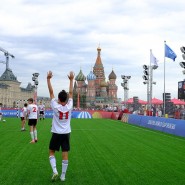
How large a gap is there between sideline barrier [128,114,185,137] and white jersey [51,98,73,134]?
13807mm

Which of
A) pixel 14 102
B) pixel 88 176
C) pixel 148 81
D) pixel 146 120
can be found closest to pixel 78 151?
pixel 88 176

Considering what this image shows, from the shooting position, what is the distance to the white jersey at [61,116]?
317 inches

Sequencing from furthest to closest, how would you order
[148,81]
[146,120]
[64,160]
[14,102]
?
[14,102] → [148,81] → [146,120] → [64,160]

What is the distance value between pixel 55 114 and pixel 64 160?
99 centimetres

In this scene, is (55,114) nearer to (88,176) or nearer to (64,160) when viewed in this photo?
(64,160)

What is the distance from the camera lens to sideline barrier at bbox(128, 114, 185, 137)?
21.5 metres

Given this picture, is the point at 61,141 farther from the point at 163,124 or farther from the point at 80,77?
the point at 80,77

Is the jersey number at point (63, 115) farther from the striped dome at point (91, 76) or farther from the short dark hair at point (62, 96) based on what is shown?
the striped dome at point (91, 76)

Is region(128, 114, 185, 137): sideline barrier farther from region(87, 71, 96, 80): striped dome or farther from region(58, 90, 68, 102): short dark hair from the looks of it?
region(87, 71, 96, 80): striped dome

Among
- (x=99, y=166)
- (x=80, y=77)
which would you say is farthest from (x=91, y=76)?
(x=99, y=166)

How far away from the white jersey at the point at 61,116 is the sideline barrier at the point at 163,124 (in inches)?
544

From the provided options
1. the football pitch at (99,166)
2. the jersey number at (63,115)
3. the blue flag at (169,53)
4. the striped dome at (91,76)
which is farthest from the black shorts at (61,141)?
the striped dome at (91,76)

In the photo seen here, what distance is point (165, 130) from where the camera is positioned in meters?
24.0

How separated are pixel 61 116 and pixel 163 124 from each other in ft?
57.6
